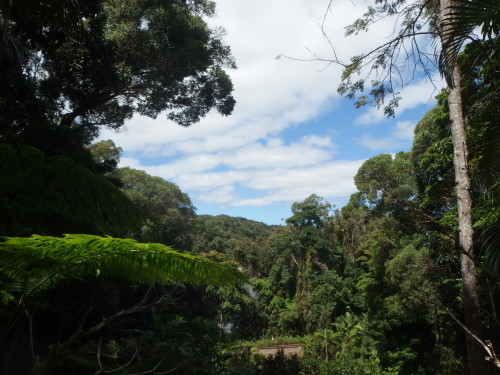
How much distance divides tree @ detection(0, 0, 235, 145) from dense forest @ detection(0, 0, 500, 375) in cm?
4

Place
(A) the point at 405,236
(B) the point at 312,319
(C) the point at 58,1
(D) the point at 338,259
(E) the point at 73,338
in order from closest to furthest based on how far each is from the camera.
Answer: (E) the point at 73,338 < (C) the point at 58,1 < (A) the point at 405,236 < (B) the point at 312,319 < (D) the point at 338,259

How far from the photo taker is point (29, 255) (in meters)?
1.28

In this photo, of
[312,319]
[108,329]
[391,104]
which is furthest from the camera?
[312,319]

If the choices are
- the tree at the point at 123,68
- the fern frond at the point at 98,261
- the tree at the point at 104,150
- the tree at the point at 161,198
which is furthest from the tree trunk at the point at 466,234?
the tree at the point at 104,150

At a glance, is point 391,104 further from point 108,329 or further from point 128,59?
point 128,59

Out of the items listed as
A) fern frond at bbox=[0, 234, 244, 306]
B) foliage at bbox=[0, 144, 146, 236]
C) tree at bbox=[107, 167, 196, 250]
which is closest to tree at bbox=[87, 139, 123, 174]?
tree at bbox=[107, 167, 196, 250]

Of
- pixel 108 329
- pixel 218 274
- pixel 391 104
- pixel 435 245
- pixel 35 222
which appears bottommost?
pixel 108 329

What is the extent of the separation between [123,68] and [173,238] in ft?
25.9

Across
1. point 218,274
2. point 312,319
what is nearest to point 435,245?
point 218,274

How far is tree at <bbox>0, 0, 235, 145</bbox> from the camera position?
20.8 ft

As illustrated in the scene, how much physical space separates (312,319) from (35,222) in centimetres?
2061

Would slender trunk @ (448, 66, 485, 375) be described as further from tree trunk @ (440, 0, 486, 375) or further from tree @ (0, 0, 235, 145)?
tree @ (0, 0, 235, 145)

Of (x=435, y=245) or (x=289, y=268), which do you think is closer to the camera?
(x=435, y=245)

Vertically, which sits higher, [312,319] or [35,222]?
[35,222]
